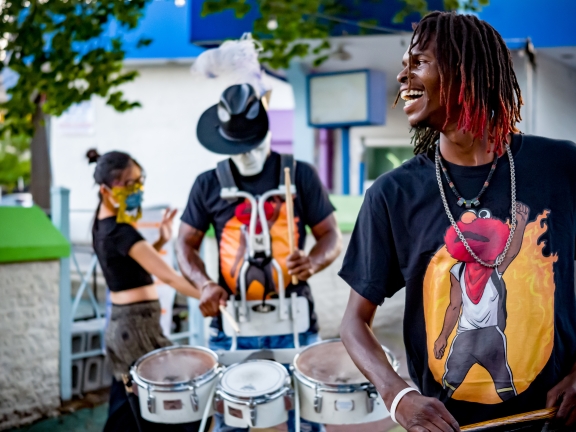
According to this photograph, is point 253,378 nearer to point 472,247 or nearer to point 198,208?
point 198,208

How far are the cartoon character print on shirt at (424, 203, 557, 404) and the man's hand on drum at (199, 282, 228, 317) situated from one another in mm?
1629

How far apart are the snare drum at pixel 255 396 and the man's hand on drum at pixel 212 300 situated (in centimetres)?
38

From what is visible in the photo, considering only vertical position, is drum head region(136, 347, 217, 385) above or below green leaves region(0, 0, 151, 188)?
below

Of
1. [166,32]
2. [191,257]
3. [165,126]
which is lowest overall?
[191,257]

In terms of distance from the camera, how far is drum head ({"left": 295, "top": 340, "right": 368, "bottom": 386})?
264 cm

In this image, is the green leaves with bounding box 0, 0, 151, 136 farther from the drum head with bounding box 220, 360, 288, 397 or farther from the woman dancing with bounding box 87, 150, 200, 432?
the drum head with bounding box 220, 360, 288, 397

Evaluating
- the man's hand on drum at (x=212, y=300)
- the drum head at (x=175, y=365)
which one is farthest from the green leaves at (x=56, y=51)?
the drum head at (x=175, y=365)

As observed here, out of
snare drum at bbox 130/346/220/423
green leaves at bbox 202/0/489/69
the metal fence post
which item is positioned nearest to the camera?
snare drum at bbox 130/346/220/423

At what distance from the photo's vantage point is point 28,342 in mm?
5066

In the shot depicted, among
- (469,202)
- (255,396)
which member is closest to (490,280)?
(469,202)

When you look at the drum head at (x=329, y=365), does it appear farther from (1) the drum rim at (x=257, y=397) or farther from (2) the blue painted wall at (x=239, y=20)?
(2) the blue painted wall at (x=239, y=20)

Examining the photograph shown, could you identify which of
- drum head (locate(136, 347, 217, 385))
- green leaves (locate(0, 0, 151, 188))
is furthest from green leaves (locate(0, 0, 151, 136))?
drum head (locate(136, 347, 217, 385))

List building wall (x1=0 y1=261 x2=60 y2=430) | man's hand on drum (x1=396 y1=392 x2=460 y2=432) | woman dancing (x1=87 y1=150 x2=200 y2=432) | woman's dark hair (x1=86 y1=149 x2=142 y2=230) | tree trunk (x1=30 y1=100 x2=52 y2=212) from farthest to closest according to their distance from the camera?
tree trunk (x1=30 y1=100 x2=52 y2=212), building wall (x1=0 y1=261 x2=60 y2=430), woman's dark hair (x1=86 y1=149 x2=142 y2=230), woman dancing (x1=87 y1=150 x2=200 y2=432), man's hand on drum (x1=396 y1=392 x2=460 y2=432)

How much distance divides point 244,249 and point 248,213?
0.18 metres
